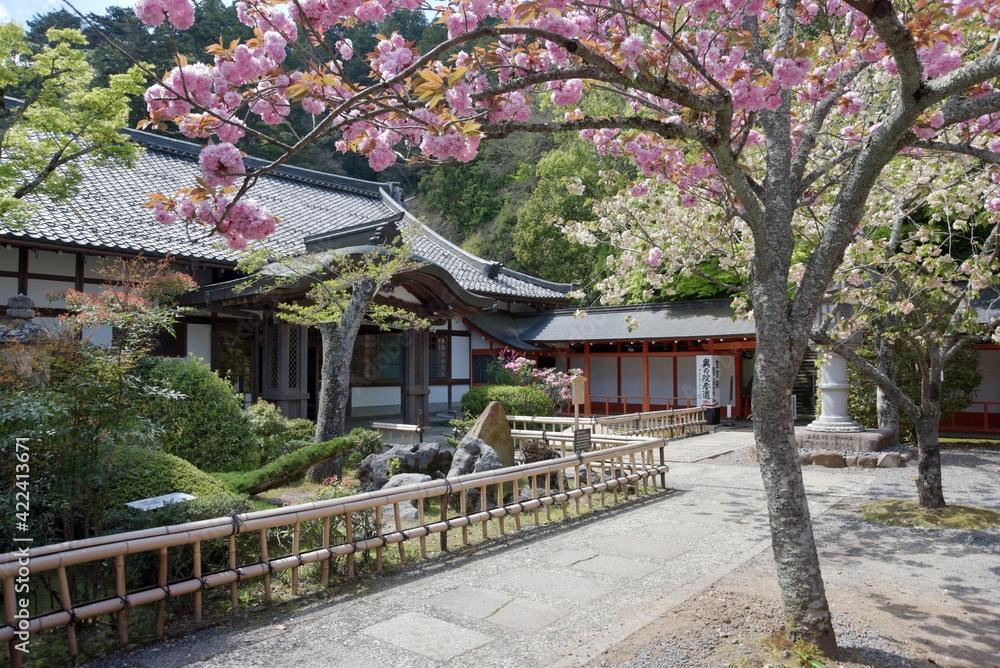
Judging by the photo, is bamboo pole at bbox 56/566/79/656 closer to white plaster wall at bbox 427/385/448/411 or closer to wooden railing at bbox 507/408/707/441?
wooden railing at bbox 507/408/707/441

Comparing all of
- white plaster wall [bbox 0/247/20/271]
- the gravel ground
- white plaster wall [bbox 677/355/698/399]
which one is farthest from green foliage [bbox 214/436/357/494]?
white plaster wall [bbox 677/355/698/399]

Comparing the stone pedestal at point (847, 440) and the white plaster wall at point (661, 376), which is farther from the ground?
the white plaster wall at point (661, 376)

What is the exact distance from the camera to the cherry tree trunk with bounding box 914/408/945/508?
22.3 ft

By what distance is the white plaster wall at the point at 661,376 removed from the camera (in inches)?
778

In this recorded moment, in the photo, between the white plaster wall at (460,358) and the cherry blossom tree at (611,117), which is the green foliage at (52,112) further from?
the white plaster wall at (460,358)

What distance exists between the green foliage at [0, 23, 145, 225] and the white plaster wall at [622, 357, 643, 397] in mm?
15071

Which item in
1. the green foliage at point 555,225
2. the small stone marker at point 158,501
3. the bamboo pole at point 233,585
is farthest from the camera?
the green foliage at point 555,225

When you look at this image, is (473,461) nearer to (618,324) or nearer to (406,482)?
(406,482)

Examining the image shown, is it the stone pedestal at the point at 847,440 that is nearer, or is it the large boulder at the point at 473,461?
the large boulder at the point at 473,461

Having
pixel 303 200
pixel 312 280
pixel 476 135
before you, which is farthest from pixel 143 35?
pixel 476 135

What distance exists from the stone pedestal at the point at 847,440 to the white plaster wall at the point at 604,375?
950 centimetres

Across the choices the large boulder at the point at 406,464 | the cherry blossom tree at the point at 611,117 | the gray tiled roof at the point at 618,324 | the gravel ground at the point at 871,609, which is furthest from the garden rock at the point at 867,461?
the cherry blossom tree at the point at 611,117

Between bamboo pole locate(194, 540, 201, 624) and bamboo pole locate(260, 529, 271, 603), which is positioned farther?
bamboo pole locate(260, 529, 271, 603)

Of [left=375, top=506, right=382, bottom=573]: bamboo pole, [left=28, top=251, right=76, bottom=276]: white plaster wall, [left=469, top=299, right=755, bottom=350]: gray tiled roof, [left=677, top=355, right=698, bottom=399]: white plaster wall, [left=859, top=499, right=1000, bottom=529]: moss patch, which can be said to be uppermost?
[left=28, top=251, right=76, bottom=276]: white plaster wall
